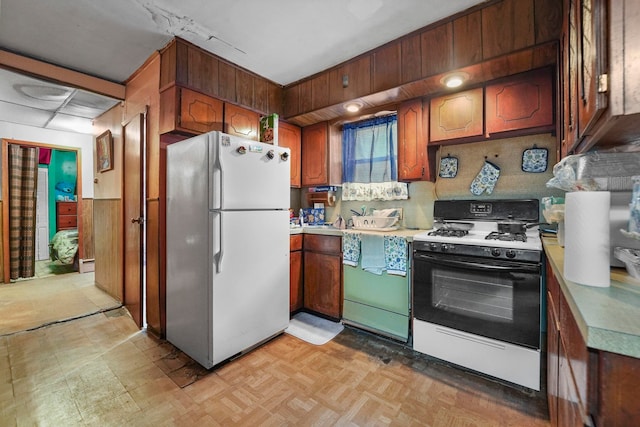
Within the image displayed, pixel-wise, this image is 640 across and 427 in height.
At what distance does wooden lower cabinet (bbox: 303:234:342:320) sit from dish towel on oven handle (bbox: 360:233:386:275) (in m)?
0.27

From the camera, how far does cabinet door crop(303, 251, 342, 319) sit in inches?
104

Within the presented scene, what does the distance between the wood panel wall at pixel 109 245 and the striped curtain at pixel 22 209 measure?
1409 mm

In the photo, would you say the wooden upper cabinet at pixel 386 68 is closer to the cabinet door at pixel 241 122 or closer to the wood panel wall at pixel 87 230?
the cabinet door at pixel 241 122

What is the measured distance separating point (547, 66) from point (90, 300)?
198 inches

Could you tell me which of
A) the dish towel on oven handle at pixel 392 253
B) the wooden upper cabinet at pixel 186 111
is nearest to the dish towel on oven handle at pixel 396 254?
the dish towel on oven handle at pixel 392 253

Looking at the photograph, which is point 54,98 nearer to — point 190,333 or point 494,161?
point 190,333

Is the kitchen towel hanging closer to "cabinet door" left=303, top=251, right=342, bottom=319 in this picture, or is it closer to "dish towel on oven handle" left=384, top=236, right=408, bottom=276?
"dish towel on oven handle" left=384, top=236, right=408, bottom=276

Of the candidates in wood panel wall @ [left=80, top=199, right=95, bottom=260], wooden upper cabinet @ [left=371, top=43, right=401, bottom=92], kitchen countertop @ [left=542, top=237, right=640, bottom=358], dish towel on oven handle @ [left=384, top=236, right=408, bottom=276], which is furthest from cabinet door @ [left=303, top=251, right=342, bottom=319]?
wood panel wall @ [left=80, top=199, right=95, bottom=260]

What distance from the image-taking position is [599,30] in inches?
35.0

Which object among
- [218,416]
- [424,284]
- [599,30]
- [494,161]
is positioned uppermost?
[599,30]

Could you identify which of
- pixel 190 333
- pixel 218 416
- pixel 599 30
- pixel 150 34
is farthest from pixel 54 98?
pixel 599 30

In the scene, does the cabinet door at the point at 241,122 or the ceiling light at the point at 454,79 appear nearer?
the ceiling light at the point at 454,79

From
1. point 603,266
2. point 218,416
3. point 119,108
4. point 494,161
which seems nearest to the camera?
point 603,266

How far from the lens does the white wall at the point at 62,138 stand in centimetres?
416
